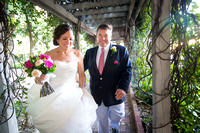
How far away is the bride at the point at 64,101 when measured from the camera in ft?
4.92

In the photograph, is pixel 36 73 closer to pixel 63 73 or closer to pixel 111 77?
pixel 63 73

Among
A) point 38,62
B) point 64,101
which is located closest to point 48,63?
point 38,62

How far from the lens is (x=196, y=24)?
1.29 m

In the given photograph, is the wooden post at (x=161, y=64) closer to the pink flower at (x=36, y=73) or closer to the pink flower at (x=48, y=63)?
the pink flower at (x=48, y=63)

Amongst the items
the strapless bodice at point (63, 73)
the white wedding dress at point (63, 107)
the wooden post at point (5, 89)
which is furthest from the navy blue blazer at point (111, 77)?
the wooden post at point (5, 89)

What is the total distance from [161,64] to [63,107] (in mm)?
1339

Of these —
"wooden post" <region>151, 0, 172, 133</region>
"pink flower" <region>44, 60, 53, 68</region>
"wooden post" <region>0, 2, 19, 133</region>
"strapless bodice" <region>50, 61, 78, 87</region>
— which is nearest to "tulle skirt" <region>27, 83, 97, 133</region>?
"strapless bodice" <region>50, 61, 78, 87</region>

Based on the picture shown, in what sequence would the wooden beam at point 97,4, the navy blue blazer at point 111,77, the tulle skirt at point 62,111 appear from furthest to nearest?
1. the wooden beam at point 97,4
2. the navy blue blazer at point 111,77
3. the tulle skirt at point 62,111

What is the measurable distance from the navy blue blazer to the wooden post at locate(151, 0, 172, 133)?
63 centimetres

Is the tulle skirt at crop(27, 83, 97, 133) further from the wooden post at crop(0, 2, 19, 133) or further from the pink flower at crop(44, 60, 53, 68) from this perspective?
the pink flower at crop(44, 60, 53, 68)

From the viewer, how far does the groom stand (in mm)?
2105

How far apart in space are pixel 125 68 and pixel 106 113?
35.8 inches

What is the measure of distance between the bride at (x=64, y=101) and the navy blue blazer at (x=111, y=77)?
0.25 metres

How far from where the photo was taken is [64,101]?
65.5 inches
